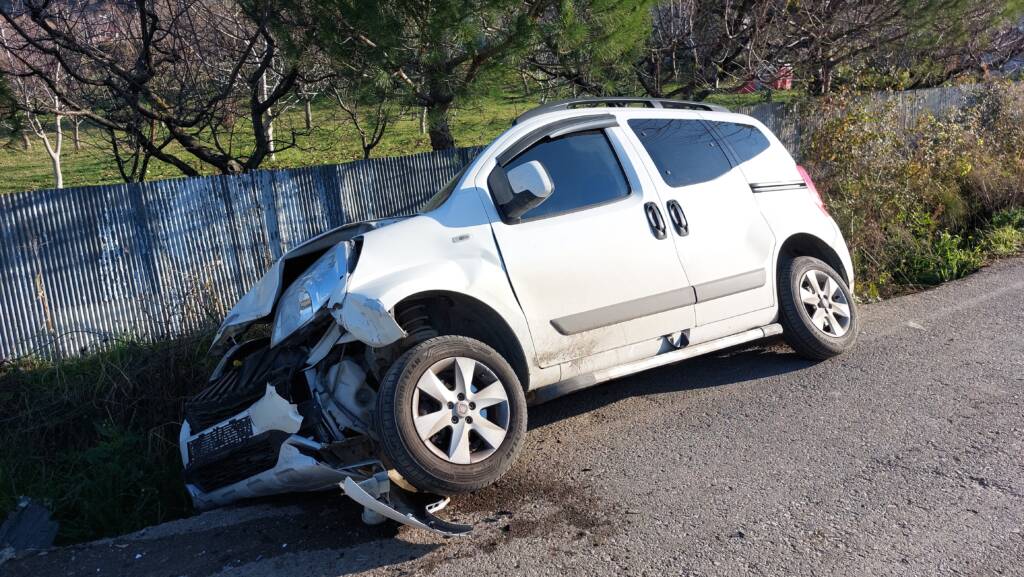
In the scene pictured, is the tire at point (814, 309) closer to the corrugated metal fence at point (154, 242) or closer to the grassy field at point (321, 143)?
the grassy field at point (321, 143)

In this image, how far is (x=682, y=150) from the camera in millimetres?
5680

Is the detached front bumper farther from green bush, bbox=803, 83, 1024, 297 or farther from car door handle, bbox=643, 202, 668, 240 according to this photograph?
green bush, bbox=803, 83, 1024, 297

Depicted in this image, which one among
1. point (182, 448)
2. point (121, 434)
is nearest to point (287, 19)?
point (121, 434)

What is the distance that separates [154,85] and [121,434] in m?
5.36

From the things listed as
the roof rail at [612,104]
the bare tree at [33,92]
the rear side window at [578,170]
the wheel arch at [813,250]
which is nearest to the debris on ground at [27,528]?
the rear side window at [578,170]

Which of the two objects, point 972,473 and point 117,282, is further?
point 117,282

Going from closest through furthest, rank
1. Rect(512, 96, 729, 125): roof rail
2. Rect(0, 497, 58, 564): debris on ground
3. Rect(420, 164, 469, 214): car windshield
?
Rect(0, 497, 58, 564): debris on ground, Rect(420, 164, 469, 214): car windshield, Rect(512, 96, 729, 125): roof rail

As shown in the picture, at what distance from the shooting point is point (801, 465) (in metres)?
4.45

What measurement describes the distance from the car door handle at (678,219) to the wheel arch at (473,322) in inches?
52.5

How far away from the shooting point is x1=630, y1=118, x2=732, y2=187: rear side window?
217 inches

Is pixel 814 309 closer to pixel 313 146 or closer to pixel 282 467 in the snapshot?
pixel 282 467

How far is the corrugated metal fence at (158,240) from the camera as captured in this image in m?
7.58

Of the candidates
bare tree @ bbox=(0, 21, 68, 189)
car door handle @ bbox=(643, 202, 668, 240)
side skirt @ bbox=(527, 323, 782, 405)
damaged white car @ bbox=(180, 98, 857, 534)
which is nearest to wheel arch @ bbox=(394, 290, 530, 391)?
damaged white car @ bbox=(180, 98, 857, 534)

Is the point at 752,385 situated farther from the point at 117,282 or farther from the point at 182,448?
the point at 117,282
